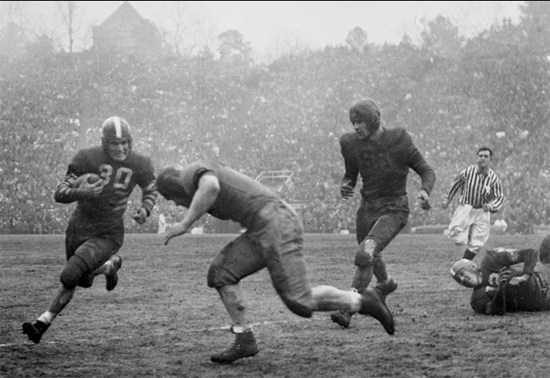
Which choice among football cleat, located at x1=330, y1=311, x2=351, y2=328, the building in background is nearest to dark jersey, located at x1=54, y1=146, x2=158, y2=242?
football cleat, located at x1=330, y1=311, x2=351, y2=328

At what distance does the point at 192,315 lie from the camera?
8875 millimetres

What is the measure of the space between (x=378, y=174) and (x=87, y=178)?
9.20 feet

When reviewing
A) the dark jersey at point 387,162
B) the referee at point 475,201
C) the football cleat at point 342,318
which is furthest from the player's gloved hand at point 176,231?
the referee at point 475,201

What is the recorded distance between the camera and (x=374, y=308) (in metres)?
6.41

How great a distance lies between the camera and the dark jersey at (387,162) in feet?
26.9

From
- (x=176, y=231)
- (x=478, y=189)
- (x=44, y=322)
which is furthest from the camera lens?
(x=478, y=189)

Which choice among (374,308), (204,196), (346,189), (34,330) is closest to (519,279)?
(346,189)

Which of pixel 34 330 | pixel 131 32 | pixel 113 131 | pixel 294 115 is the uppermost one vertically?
pixel 131 32

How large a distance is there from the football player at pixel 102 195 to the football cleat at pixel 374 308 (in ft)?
7.25

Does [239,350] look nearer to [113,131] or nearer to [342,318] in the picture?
[342,318]

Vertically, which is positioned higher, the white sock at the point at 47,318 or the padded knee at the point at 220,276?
the padded knee at the point at 220,276

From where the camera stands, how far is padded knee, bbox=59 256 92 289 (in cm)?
724

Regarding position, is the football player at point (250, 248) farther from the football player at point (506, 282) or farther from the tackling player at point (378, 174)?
the football player at point (506, 282)

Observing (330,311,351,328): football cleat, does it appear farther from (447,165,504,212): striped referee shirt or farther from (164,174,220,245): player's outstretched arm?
(447,165,504,212): striped referee shirt
